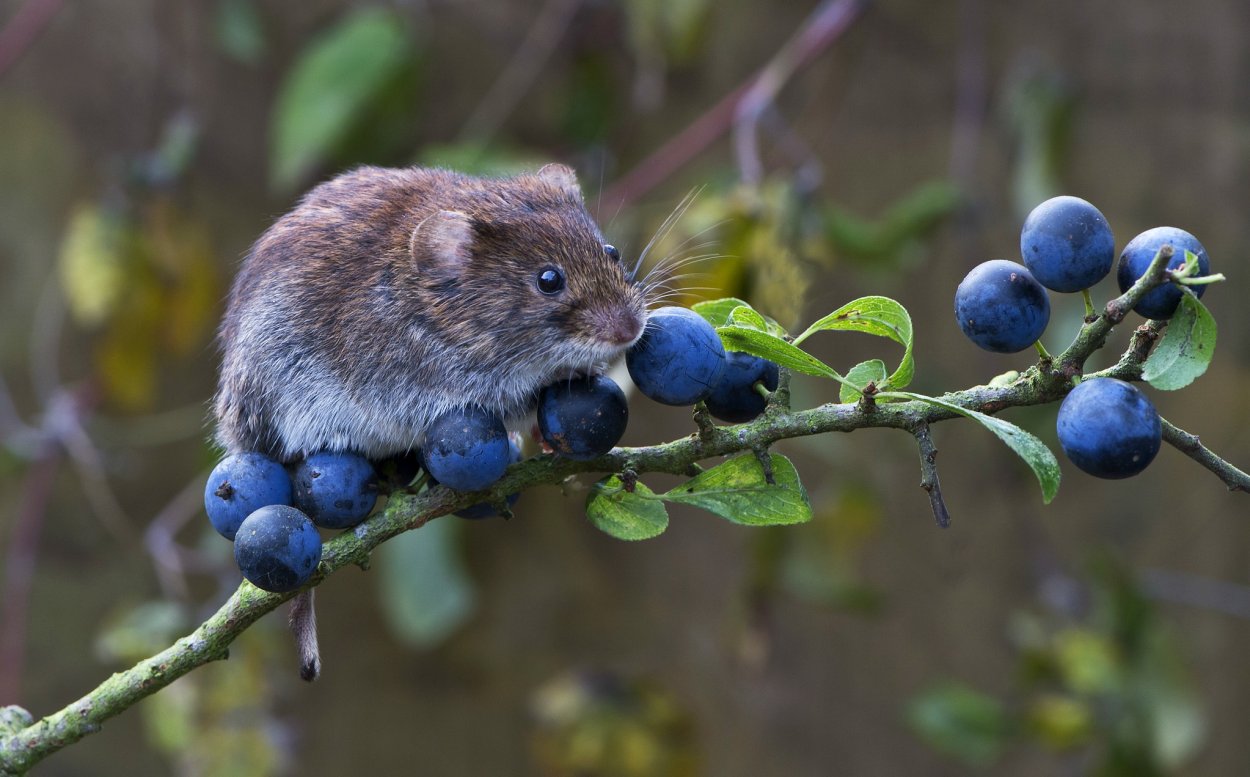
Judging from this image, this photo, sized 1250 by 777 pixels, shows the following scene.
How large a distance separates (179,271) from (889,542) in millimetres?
1630

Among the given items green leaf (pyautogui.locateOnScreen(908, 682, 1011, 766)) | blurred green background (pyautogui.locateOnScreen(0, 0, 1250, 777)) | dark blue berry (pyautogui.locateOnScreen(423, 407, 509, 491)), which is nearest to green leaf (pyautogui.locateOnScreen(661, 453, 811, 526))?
dark blue berry (pyautogui.locateOnScreen(423, 407, 509, 491))

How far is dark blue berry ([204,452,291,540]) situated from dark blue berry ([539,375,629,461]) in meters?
0.21

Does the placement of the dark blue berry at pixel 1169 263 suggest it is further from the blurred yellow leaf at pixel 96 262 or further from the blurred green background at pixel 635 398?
the blurred yellow leaf at pixel 96 262

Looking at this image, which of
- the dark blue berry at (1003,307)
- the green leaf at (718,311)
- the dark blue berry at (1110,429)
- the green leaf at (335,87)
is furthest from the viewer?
the green leaf at (335,87)

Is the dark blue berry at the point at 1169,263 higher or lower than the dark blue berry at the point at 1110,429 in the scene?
higher

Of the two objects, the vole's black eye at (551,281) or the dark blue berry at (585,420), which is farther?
the vole's black eye at (551,281)

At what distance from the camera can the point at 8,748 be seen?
0.81 metres

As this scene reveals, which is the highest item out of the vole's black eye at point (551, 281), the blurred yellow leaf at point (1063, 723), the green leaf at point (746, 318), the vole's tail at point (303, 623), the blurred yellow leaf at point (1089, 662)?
the vole's black eye at point (551, 281)

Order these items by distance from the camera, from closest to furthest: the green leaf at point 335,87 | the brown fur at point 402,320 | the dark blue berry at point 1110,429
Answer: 1. the dark blue berry at point 1110,429
2. the brown fur at point 402,320
3. the green leaf at point 335,87

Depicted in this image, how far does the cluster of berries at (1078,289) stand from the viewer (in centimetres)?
71

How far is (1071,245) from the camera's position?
786 mm

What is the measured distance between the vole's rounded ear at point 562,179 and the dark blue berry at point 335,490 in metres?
0.46

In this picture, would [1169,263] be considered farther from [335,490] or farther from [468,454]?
[335,490]

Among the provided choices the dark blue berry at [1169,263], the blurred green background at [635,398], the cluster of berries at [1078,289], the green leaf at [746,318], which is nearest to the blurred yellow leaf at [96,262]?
the blurred green background at [635,398]
